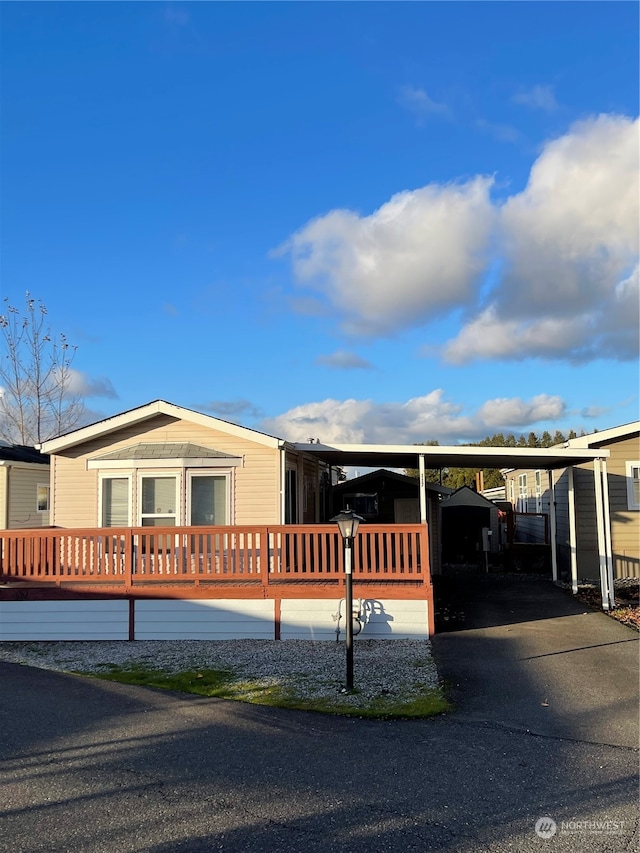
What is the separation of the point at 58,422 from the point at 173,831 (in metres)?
28.8

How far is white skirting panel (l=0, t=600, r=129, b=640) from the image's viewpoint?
30.4 ft

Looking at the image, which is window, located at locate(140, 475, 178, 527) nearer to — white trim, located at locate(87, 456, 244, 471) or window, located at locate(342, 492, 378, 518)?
white trim, located at locate(87, 456, 244, 471)

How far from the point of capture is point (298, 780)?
14.2 feet

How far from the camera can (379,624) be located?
8.98 m

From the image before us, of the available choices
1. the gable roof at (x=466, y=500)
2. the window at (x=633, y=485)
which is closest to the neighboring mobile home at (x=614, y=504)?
the window at (x=633, y=485)

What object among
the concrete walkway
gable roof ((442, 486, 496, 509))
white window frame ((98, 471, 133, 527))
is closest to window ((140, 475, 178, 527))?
white window frame ((98, 471, 133, 527))

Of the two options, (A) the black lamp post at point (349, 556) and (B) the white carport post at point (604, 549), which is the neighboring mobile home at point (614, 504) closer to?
(B) the white carport post at point (604, 549)

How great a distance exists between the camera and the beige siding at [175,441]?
11.6 metres

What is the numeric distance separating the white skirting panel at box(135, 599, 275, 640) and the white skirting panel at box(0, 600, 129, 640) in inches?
14.5

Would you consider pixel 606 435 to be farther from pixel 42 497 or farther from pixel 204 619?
pixel 42 497

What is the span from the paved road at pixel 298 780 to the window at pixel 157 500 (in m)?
5.59

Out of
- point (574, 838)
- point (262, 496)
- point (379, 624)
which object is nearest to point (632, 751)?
point (574, 838)

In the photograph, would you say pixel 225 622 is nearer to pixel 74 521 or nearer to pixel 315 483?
pixel 74 521

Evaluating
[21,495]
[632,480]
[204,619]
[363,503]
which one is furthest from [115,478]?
[632,480]
